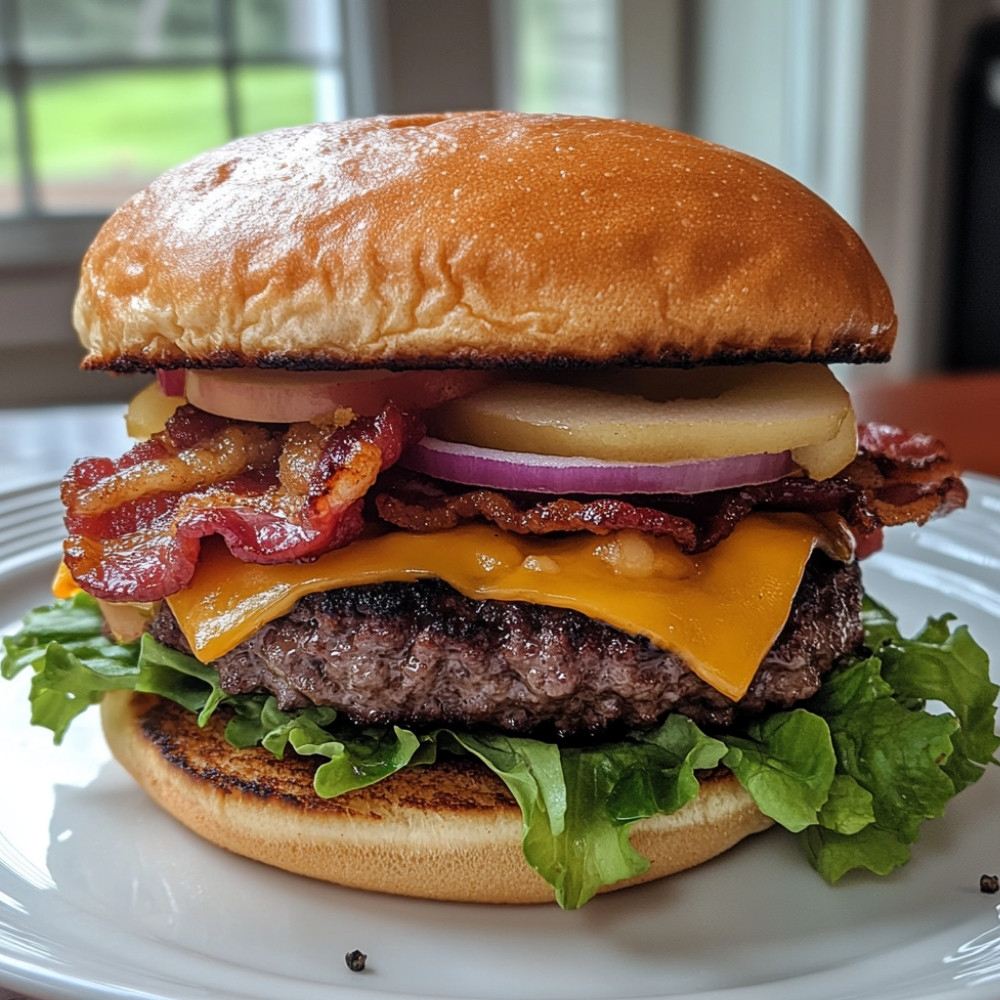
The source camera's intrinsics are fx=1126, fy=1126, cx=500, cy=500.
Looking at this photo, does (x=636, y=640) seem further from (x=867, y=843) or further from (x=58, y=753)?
(x=58, y=753)

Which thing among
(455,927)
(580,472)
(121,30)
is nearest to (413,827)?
(455,927)

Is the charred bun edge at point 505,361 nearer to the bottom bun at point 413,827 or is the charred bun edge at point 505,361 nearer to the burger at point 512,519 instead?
the burger at point 512,519

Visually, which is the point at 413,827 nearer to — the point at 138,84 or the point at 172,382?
the point at 172,382

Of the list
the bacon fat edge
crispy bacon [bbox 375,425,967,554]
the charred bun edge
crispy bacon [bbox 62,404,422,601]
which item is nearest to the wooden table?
crispy bacon [bbox 375,425,967,554]

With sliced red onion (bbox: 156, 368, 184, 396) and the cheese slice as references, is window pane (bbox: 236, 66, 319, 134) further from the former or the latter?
the cheese slice

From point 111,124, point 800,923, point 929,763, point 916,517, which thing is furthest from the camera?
point 111,124

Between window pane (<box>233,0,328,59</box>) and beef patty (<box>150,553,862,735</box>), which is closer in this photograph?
beef patty (<box>150,553,862,735</box>)

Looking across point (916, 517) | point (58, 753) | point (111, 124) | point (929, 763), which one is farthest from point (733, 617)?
point (111, 124)
